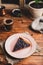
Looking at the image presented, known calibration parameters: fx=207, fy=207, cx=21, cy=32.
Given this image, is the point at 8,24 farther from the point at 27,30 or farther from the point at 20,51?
the point at 20,51

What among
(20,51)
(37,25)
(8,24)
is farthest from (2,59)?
(37,25)

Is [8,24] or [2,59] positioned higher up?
[8,24]

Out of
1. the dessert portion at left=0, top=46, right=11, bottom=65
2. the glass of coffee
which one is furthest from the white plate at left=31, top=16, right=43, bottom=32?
the dessert portion at left=0, top=46, right=11, bottom=65

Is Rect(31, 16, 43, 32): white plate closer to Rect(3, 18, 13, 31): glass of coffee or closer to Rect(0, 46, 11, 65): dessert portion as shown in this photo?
Rect(3, 18, 13, 31): glass of coffee

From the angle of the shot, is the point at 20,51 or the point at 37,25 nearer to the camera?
the point at 20,51

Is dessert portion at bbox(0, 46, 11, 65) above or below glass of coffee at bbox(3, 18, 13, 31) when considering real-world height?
below

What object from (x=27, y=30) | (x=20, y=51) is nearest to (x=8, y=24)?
(x=27, y=30)

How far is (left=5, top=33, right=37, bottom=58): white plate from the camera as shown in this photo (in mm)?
1378

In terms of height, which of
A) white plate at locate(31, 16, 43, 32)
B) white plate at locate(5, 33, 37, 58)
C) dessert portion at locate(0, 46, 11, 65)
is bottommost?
dessert portion at locate(0, 46, 11, 65)

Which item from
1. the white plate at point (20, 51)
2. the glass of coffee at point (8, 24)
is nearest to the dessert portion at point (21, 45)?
the white plate at point (20, 51)

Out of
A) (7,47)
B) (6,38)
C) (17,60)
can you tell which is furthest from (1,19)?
(17,60)

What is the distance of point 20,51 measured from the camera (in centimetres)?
141

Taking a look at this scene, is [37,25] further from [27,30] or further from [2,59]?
[2,59]

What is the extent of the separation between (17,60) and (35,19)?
0.47 meters
